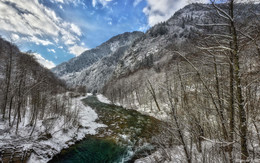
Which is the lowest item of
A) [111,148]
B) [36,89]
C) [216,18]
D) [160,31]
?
[111,148]

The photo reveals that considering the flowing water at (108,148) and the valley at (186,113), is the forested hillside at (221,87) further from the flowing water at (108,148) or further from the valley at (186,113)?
the flowing water at (108,148)

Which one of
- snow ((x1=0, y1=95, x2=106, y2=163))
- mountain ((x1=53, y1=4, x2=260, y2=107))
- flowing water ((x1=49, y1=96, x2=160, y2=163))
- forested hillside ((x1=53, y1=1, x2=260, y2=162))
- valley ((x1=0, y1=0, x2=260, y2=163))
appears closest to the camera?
forested hillside ((x1=53, y1=1, x2=260, y2=162))

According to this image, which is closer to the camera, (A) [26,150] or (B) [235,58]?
(B) [235,58]

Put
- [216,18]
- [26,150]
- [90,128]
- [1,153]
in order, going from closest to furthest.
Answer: [216,18]
[1,153]
[26,150]
[90,128]


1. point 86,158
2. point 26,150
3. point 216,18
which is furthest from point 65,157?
point 216,18

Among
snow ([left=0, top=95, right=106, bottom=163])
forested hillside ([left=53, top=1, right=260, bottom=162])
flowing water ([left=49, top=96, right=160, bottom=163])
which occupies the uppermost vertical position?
forested hillside ([left=53, top=1, right=260, bottom=162])

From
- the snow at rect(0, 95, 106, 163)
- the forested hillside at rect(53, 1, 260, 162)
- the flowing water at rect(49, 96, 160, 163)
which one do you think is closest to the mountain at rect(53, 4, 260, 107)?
the forested hillside at rect(53, 1, 260, 162)

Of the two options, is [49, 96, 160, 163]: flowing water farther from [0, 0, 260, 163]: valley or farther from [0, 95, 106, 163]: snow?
[0, 95, 106, 163]: snow

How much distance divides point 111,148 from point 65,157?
3.23 meters

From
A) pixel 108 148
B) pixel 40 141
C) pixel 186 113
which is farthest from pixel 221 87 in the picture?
pixel 40 141

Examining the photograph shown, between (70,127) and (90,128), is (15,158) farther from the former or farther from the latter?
(90,128)

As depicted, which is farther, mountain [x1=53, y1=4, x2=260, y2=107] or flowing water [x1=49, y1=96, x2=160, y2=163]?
flowing water [x1=49, y1=96, x2=160, y2=163]

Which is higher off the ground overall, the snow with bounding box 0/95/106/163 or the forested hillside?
the forested hillside

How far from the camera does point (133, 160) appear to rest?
7.11 m
